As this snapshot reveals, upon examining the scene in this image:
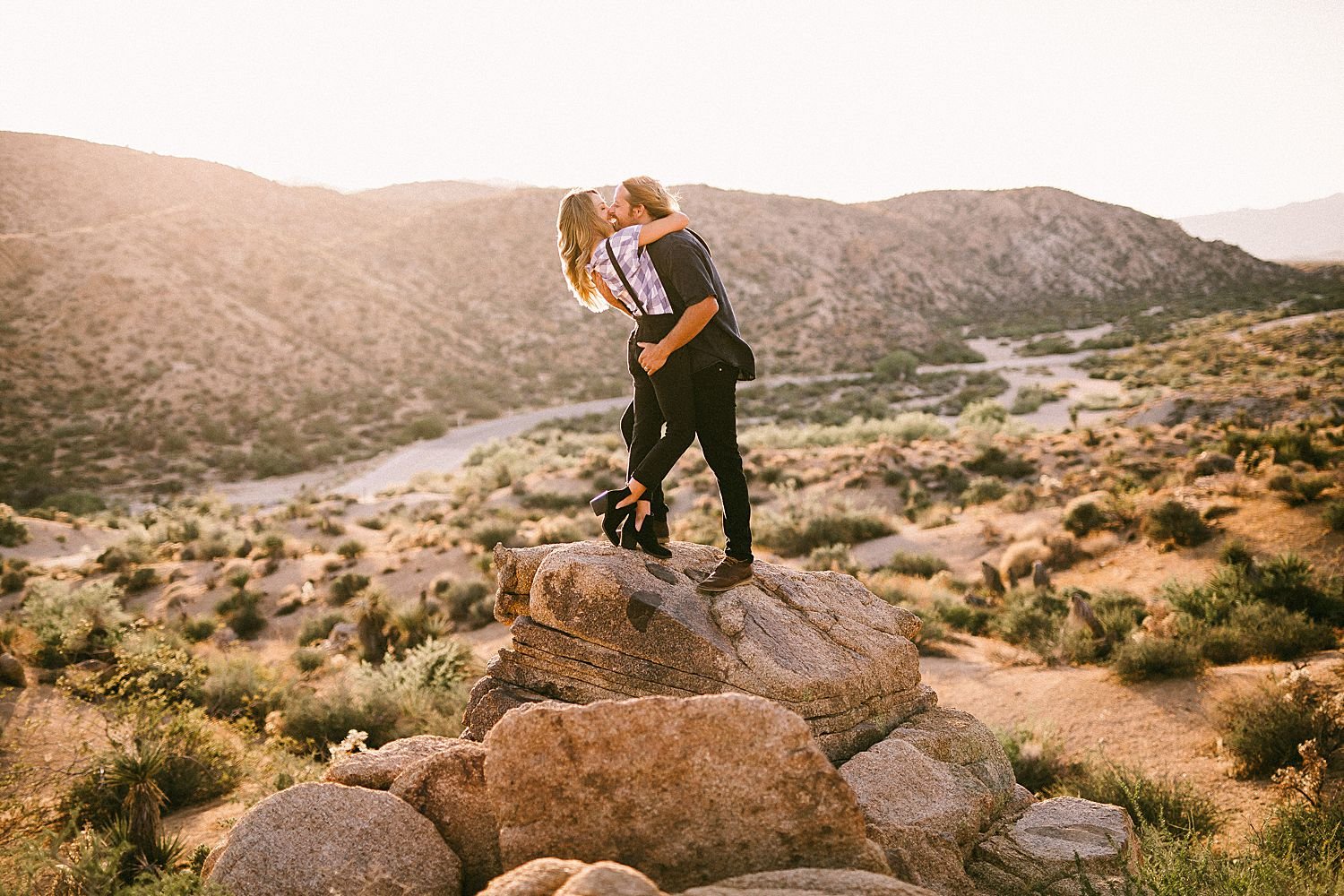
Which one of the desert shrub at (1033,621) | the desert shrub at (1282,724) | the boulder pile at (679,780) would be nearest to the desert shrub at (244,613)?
the boulder pile at (679,780)

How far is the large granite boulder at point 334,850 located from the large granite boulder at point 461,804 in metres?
0.07

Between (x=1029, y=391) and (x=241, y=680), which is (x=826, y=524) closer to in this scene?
(x=241, y=680)

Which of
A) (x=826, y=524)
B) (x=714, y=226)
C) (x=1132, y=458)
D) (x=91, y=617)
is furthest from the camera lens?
(x=714, y=226)

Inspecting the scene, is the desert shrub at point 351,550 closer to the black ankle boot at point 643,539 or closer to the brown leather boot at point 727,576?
the black ankle boot at point 643,539

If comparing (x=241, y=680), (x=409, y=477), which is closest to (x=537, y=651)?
(x=241, y=680)

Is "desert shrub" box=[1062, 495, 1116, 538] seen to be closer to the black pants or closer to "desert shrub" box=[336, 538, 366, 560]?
the black pants

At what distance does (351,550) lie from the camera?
16.0m

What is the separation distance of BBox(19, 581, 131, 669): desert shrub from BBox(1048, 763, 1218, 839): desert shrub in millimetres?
12240

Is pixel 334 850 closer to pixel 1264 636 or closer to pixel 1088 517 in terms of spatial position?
pixel 1264 636

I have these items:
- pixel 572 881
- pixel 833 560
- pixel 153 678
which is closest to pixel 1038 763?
pixel 572 881

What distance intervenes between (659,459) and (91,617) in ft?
38.1

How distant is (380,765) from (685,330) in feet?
9.21

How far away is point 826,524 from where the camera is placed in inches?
603

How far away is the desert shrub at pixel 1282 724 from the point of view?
19.0 feet
